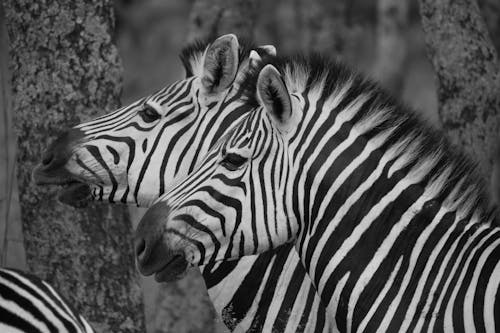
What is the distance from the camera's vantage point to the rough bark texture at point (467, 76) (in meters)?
6.19

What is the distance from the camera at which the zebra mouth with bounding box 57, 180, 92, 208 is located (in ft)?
16.8

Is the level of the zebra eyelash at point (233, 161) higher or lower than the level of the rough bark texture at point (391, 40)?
lower

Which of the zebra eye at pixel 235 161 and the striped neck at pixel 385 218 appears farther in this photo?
the zebra eye at pixel 235 161

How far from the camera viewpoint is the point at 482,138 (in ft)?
20.4

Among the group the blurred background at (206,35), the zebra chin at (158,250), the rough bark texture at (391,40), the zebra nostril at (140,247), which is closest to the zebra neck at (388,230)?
the blurred background at (206,35)

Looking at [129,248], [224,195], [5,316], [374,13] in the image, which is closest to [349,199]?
[224,195]

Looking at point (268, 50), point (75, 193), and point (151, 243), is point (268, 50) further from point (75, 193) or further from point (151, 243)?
point (151, 243)

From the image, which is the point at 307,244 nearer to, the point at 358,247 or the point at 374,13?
the point at 358,247

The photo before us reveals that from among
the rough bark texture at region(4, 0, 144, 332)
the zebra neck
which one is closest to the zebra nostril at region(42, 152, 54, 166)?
the rough bark texture at region(4, 0, 144, 332)

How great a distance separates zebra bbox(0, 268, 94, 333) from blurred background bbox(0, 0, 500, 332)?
1893 millimetres

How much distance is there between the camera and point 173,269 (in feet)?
13.8

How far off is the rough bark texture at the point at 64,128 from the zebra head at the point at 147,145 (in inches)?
22.5

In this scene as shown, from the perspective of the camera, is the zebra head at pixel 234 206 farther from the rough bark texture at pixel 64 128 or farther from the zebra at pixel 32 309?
the rough bark texture at pixel 64 128

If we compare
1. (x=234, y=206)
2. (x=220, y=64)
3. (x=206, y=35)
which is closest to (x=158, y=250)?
(x=234, y=206)
